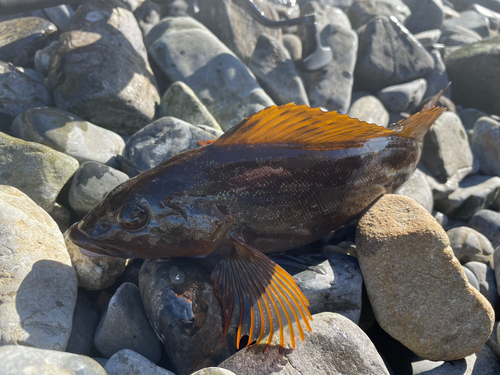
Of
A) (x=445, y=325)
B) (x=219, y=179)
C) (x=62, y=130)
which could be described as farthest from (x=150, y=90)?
(x=445, y=325)

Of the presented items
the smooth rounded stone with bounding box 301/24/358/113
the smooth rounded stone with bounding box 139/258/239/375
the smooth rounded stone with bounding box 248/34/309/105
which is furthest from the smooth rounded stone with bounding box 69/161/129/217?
the smooth rounded stone with bounding box 301/24/358/113

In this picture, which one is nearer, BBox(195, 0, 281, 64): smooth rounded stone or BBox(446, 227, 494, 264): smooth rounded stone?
BBox(446, 227, 494, 264): smooth rounded stone

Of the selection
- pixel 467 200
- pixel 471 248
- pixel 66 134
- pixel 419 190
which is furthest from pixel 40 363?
pixel 467 200

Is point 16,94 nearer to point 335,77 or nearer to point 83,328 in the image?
point 83,328

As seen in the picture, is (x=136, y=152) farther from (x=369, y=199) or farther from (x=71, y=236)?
(x=369, y=199)

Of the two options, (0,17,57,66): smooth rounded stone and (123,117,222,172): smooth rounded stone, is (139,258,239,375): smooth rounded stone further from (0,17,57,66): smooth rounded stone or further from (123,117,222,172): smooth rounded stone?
(0,17,57,66): smooth rounded stone

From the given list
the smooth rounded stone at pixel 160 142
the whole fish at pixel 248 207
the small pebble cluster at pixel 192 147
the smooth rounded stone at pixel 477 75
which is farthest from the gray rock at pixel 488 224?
the smooth rounded stone at pixel 160 142
